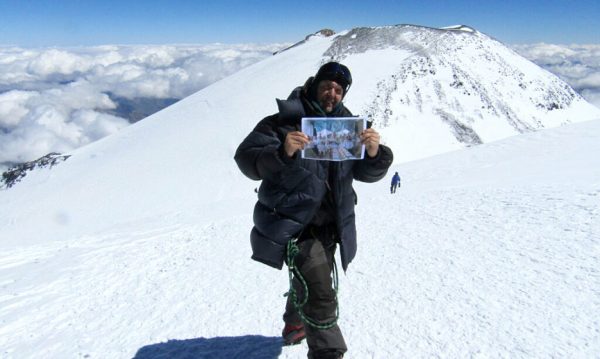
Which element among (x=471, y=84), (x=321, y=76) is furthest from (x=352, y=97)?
(x=321, y=76)

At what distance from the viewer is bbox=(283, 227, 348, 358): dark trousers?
12.8 feet

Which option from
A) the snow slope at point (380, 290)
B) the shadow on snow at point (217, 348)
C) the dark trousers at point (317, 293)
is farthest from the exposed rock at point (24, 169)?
the dark trousers at point (317, 293)

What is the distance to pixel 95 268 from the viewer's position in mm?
9617

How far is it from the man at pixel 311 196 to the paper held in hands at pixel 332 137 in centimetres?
17

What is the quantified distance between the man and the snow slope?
1.15m

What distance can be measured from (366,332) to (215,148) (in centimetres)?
5367

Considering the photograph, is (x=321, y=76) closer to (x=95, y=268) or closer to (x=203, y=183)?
(x=95, y=268)

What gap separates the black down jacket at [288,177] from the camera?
3.74 m

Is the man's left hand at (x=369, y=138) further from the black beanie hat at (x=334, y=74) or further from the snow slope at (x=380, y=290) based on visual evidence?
the snow slope at (x=380, y=290)

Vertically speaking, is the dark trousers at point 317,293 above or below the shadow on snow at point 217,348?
above

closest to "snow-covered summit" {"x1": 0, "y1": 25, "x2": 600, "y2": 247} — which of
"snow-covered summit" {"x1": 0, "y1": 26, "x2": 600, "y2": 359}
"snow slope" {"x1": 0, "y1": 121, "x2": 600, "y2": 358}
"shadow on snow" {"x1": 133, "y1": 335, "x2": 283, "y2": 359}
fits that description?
"snow-covered summit" {"x1": 0, "y1": 26, "x2": 600, "y2": 359}

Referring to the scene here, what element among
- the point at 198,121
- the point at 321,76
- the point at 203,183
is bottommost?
the point at 203,183

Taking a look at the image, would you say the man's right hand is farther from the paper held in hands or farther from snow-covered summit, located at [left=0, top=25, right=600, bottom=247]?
snow-covered summit, located at [left=0, top=25, right=600, bottom=247]

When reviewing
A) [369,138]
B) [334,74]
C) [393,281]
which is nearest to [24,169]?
[393,281]
